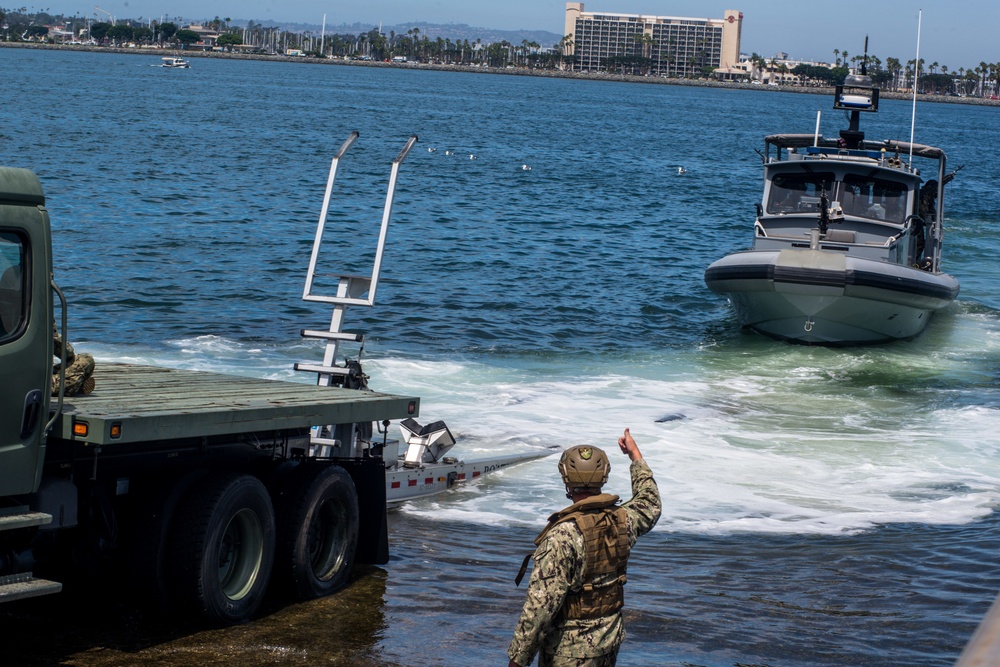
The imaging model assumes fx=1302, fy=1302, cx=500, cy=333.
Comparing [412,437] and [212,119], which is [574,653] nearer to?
[412,437]

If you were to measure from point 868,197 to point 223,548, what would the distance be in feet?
49.6

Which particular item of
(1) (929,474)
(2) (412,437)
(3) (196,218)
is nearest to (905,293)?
(1) (929,474)

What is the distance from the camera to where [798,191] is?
Answer: 20.2 meters

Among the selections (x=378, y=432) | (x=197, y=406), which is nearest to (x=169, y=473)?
(x=197, y=406)

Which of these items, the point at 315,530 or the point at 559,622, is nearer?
the point at 559,622

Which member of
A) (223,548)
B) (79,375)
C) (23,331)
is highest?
(23,331)

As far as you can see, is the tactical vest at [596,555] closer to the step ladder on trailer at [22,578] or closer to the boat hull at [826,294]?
the step ladder on trailer at [22,578]

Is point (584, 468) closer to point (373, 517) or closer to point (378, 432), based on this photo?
point (373, 517)

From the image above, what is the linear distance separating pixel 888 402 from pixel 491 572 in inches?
355

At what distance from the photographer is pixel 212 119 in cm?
7331

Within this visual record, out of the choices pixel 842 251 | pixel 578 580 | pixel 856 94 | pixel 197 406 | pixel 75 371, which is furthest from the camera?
pixel 856 94

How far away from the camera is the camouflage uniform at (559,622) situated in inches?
185

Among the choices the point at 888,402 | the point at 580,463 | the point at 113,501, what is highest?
the point at 580,463

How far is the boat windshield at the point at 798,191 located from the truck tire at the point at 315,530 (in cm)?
1367
